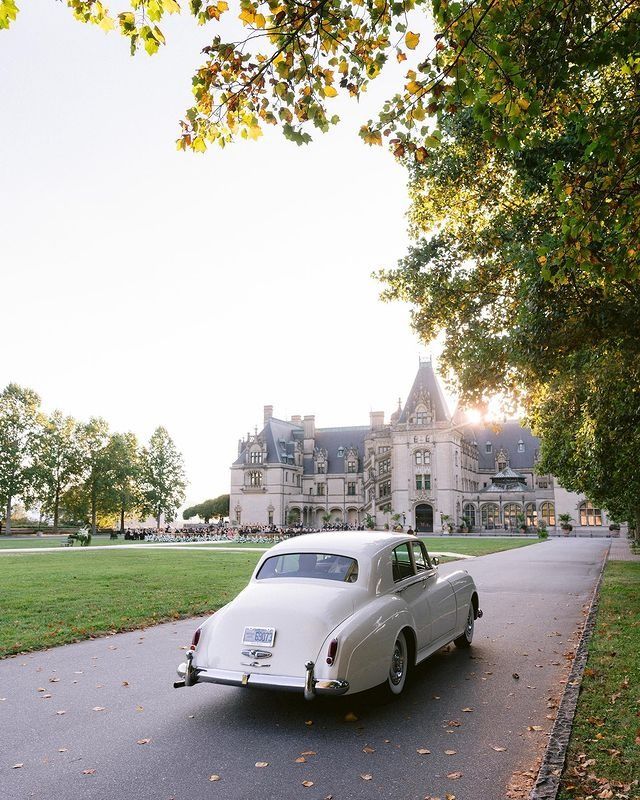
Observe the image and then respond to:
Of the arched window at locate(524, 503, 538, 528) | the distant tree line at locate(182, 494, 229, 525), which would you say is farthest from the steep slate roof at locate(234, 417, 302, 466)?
the arched window at locate(524, 503, 538, 528)

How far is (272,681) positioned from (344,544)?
192 centimetres

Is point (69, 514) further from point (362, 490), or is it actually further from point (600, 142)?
point (600, 142)

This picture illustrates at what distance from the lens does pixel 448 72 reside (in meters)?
5.39

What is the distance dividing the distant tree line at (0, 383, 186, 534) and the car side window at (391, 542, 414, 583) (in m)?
60.8

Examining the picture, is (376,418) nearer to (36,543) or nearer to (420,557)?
(36,543)

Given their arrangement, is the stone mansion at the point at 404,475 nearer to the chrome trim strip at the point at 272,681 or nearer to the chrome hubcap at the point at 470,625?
the chrome hubcap at the point at 470,625

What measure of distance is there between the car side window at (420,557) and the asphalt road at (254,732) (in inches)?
50.3

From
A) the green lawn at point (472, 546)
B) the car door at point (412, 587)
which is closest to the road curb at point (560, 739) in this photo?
the car door at point (412, 587)

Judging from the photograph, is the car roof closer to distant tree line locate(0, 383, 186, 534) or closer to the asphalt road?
the asphalt road

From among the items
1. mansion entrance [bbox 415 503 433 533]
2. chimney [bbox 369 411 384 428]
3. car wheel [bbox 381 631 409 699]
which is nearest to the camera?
car wheel [bbox 381 631 409 699]

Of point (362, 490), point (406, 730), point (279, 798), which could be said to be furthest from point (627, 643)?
point (362, 490)

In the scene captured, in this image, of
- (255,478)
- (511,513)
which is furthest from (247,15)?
(255,478)

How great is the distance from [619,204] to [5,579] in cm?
1773

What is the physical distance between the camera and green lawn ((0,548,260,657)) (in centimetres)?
1039
